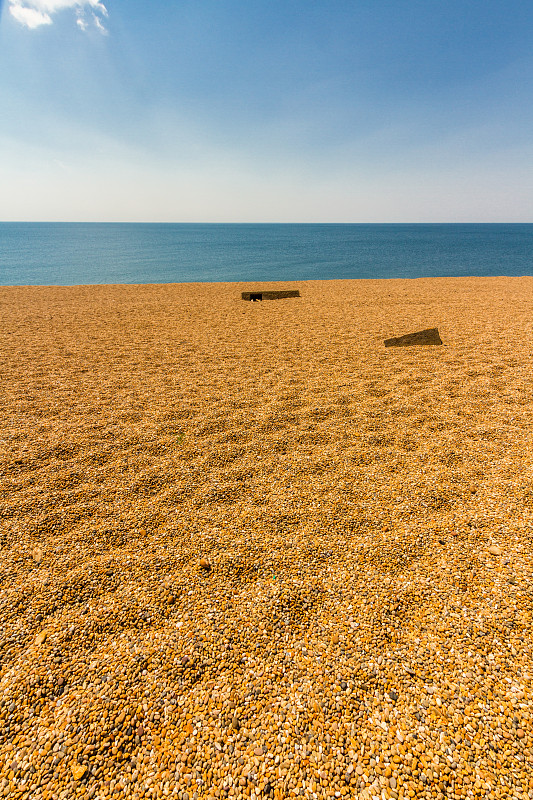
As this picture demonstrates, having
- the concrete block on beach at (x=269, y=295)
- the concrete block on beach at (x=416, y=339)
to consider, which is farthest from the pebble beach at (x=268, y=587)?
the concrete block on beach at (x=269, y=295)

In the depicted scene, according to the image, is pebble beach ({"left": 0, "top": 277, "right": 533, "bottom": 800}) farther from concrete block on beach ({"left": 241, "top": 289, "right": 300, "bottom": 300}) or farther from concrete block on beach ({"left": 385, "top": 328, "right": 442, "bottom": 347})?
concrete block on beach ({"left": 241, "top": 289, "right": 300, "bottom": 300})

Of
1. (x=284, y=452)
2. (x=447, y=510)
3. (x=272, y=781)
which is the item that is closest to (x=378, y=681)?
(x=272, y=781)

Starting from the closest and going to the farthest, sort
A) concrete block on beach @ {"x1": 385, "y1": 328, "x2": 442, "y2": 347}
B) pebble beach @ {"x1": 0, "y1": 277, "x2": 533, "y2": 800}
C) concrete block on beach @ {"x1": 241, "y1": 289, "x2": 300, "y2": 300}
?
pebble beach @ {"x1": 0, "y1": 277, "x2": 533, "y2": 800} → concrete block on beach @ {"x1": 385, "y1": 328, "x2": 442, "y2": 347} → concrete block on beach @ {"x1": 241, "y1": 289, "x2": 300, "y2": 300}

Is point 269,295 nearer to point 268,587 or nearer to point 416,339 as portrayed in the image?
point 416,339

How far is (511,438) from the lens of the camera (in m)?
4.86

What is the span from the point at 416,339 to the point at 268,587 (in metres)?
7.75

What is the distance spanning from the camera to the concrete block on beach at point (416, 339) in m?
8.88

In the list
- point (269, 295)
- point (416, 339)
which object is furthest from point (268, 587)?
point (269, 295)

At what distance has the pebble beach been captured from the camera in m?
2.01

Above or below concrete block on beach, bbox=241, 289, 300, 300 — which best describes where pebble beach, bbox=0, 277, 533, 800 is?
below

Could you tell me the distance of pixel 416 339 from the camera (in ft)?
29.6

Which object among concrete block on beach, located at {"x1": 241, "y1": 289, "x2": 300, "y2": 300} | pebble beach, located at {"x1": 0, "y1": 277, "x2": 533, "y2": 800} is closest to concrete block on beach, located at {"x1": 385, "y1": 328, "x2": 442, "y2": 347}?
pebble beach, located at {"x1": 0, "y1": 277, "x2": 533, "y2": 800}

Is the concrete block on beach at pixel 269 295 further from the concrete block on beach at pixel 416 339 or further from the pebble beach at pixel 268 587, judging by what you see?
the pebble beach at pixel 268 587

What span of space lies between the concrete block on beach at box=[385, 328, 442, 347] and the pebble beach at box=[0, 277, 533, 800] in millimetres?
2069
